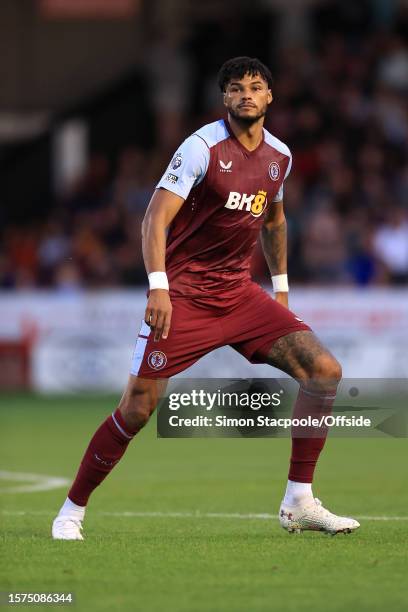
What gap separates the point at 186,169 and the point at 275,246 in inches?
42.5

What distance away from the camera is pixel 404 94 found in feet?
72.6

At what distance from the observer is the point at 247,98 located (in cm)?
797

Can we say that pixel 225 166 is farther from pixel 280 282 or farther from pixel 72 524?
pixel 72 524

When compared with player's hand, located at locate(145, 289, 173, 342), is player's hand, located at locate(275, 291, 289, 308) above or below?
below

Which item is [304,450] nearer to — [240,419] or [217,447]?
[240,419]

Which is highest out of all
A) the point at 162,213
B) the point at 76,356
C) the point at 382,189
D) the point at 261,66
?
the point at 261,66

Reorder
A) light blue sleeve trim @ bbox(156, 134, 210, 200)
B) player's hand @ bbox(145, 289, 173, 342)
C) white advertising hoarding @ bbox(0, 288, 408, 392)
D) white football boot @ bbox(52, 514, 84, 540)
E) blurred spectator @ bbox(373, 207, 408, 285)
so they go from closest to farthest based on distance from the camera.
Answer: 1. player's hand @ bbox(145, 289, 173, 342)
2. light blue sleeve trim @ bbox(156, 134, 210, 200)
3. white football boot @ bbox(52, 514, 84, 540)
4. white advertising hoarding @ bbox(0, 288, 408, 392)
5. blurred spectator @ bbox(373, 207, 408, 285)

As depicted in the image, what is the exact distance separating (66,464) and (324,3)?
14.8m

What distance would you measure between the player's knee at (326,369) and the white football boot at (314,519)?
0.68 m

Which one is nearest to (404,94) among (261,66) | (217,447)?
(217,447)

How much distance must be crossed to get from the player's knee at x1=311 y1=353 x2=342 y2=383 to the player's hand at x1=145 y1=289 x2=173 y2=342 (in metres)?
0.91

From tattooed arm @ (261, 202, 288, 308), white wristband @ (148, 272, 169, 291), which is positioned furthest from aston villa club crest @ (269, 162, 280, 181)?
white wristband @ (148, 272, 169, 291)

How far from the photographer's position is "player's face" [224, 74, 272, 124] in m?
7.97

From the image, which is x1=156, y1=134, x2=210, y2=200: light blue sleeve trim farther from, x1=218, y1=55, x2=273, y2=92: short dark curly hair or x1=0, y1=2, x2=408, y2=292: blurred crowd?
x1=0, y1=2, x2=408, y2=292: blurred crowd
